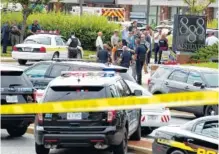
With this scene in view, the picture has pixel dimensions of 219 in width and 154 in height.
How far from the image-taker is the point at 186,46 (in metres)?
32.7

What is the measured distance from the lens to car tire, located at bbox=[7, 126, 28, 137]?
1670 centimetres

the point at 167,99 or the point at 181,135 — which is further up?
the point at 167,99

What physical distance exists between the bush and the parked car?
64.2 ft

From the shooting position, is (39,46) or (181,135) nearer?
(181,135)

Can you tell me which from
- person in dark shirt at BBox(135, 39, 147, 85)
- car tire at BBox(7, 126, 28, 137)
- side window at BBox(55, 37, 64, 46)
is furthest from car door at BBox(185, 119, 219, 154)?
side window at BBox(55, 37, 64, 46)

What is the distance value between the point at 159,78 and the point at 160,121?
5.52 meters

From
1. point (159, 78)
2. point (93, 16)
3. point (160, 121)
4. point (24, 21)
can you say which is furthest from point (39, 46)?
point (160, 121)

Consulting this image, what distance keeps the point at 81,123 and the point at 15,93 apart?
2963 millimetres

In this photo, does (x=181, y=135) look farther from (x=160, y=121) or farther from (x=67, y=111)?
(x=160, y=121)

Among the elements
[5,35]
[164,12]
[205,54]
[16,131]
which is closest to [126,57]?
[205,54]

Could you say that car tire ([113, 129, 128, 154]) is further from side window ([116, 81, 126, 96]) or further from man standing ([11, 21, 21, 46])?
man standing ([11, 21, 21, 46])

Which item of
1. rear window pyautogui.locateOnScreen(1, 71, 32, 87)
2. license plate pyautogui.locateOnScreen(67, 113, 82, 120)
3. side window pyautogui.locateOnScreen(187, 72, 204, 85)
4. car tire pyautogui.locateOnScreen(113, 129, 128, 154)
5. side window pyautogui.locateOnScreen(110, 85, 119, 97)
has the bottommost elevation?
car tire pyautogui.locateOnScreen(113, 129, 128, 154)

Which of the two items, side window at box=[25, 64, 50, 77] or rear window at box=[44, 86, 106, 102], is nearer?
rear window at box=[44, 86, 106, 102]

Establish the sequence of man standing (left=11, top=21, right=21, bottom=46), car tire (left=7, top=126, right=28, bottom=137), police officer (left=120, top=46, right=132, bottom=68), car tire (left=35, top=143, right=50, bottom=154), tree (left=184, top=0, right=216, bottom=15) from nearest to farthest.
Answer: car tire (left=35, top=143, right=50, bottom=154) < car tire (left=7, top=126, right=28, bottom=137) < police officer (left=120, top=46, right=132, bottom=68) < man standing (left=11, top=21, right=21, bottom=46) < tree (left=184, top=0, right=216, bottom=15)
